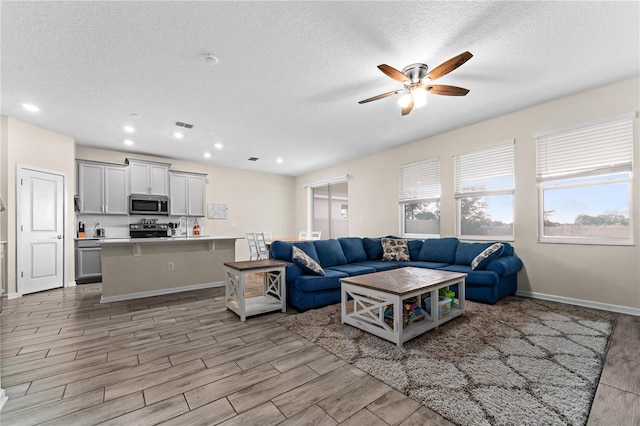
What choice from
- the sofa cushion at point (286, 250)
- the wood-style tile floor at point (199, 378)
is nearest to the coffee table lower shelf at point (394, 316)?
the wood-style tile floor at point (199, 378)

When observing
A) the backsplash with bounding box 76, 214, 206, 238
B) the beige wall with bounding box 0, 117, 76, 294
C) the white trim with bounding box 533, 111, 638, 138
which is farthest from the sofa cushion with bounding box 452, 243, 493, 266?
the beige wall with bounding box 0, 117, 76, 294

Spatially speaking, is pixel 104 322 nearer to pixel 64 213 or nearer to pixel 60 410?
pixel 60 410

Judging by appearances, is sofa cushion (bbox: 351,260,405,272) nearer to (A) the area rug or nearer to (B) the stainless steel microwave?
(A) the area rug

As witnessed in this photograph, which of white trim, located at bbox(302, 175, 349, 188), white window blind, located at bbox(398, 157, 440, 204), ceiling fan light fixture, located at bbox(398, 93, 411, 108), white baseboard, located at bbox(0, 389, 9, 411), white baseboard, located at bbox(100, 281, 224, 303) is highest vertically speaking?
ceiling fan light fixture, located at bbox(398, 93, 411, 108)

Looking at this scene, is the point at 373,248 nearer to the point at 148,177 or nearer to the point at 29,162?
the point at 148,177

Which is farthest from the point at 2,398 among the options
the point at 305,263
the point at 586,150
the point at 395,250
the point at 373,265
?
the point at 586,150

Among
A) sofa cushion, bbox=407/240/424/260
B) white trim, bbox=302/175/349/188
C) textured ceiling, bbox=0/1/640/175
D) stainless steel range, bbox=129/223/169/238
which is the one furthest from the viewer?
white trim, bbox=302/175/349/188

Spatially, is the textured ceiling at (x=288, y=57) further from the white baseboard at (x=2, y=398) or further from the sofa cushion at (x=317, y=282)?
the white baseboard at (x=2, y=398)

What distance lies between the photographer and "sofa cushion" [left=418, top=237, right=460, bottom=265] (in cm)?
459

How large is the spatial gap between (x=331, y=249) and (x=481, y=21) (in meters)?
3.30

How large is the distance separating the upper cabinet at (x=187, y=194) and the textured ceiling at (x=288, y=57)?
6.99ft

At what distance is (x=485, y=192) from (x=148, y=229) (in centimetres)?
689

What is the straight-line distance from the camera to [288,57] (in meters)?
2.80

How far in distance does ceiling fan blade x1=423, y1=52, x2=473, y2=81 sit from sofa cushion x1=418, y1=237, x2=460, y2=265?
2887 mm
